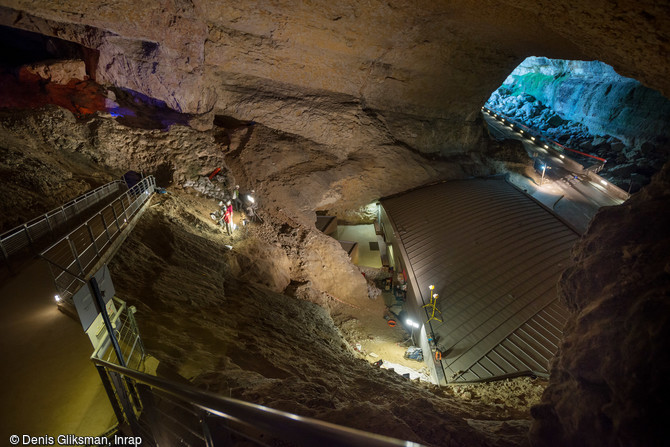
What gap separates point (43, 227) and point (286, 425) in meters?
8.68

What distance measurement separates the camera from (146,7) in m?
11.7

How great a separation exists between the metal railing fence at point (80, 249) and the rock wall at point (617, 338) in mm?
6446

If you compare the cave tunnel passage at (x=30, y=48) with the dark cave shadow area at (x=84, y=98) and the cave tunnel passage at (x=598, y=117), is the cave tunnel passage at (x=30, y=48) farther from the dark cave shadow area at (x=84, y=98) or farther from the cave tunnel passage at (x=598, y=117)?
the cave tunnel passage at (x=598, y=117)

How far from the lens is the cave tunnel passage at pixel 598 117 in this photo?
2577cm

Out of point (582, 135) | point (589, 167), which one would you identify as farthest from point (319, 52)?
point (582, 135)

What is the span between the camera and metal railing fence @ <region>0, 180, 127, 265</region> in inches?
254

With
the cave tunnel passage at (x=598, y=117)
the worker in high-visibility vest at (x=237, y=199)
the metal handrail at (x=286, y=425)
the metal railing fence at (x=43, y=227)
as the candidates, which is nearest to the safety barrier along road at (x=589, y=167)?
the cave tunnel passage at (x=598, y=117)

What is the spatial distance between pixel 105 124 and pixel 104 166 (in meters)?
1.78

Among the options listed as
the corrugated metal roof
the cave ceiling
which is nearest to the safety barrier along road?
the corrugated metal roof

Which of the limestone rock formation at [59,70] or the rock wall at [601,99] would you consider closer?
the limestone rock formation at [59,70]

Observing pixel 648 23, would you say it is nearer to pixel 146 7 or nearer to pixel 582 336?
pixel 582 336

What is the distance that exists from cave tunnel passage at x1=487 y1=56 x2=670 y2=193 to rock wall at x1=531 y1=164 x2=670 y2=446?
25.9 metres

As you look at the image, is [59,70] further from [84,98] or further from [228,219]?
[228,219]

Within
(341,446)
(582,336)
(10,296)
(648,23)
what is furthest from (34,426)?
(648,23)
